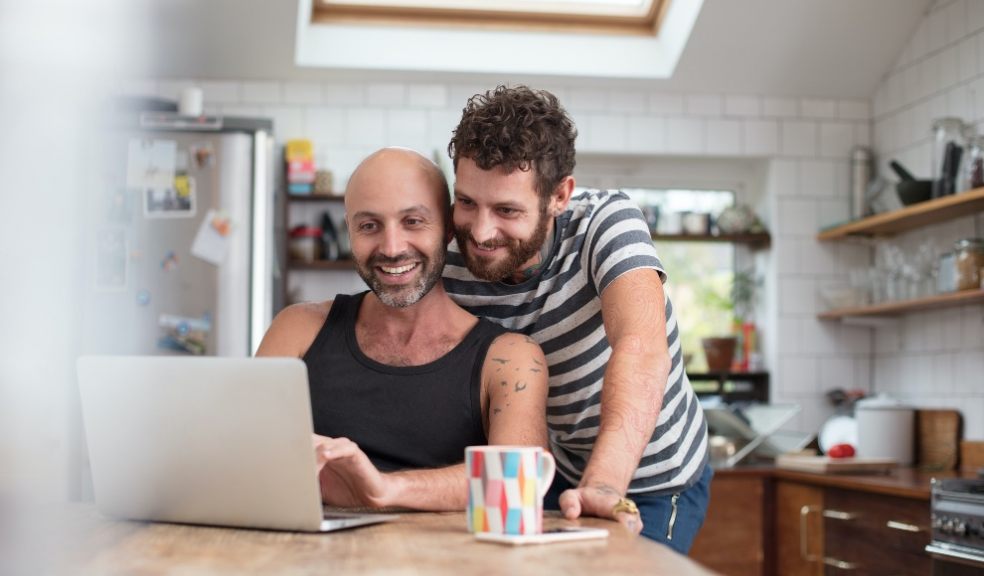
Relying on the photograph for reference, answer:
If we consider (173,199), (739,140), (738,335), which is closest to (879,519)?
(738,335)

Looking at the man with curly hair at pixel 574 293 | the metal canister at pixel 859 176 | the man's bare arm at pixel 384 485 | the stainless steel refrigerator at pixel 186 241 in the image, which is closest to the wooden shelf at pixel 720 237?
the metal canister at pixel 859 176

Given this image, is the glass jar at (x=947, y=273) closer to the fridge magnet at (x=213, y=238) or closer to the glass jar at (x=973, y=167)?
the glass jar at (x=973, y=167)

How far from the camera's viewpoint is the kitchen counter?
3.26 meters

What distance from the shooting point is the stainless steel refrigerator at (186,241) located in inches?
164

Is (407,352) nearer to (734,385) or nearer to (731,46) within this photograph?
(731,46)

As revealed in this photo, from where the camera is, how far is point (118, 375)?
115 centimetres

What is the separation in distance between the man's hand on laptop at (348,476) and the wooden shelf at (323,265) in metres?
3.12

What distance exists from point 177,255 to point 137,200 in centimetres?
27

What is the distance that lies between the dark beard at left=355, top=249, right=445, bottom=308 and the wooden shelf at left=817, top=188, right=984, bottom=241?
8.64 ft

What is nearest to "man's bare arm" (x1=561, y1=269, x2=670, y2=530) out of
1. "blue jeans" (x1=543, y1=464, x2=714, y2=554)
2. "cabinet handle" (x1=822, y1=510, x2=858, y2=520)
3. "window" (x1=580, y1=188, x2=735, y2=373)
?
"blue jeans" (x1=543, y1=464, x2=714, y2=554)

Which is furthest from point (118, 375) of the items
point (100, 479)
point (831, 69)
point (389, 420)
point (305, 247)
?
point (831, 69)

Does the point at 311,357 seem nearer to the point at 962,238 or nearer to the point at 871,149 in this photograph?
the point at 962,238

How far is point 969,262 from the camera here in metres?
3.84

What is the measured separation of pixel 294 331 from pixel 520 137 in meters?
0.45
